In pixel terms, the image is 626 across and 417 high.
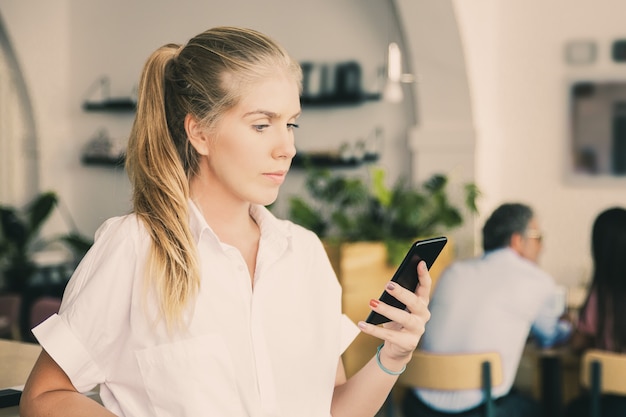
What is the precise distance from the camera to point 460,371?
11.3ft

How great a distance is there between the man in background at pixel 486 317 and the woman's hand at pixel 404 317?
217 centimetres

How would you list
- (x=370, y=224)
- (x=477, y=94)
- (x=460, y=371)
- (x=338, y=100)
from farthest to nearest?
(x=338, y=100)
(x=477, y=94)
(x=370, y=224)
(x=460, y=371)

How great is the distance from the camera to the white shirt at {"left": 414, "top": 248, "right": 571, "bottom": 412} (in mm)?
3627

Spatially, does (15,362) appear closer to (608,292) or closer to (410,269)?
(410,269)

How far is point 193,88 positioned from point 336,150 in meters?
5.17

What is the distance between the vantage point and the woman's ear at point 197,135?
1404 millimetres

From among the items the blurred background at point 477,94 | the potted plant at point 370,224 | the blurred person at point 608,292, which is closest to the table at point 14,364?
the blurred person at point 608,292

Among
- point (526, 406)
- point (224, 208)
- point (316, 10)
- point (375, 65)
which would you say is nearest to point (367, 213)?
point (375, 65)

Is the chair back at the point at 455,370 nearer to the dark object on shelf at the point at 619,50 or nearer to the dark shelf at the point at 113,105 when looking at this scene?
the dark object on shelf at the point at 619,50

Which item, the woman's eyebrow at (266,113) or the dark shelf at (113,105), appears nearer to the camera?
the woman's eyebrow at (266,113)

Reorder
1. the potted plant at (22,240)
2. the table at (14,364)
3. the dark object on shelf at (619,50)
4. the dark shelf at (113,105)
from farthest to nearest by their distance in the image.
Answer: the dark shelf at (113,105) < the potted plant at (22,240) < the dark object on shelf at (619,50) < the table at (14,364)

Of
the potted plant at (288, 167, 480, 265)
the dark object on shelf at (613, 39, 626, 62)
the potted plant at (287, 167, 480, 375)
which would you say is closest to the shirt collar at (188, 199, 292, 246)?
the potted plant at (287, 167, 480, 375)

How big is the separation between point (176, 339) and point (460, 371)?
230 centimetres

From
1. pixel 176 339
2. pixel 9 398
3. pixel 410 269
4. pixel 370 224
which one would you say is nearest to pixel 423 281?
pixel 410 269
